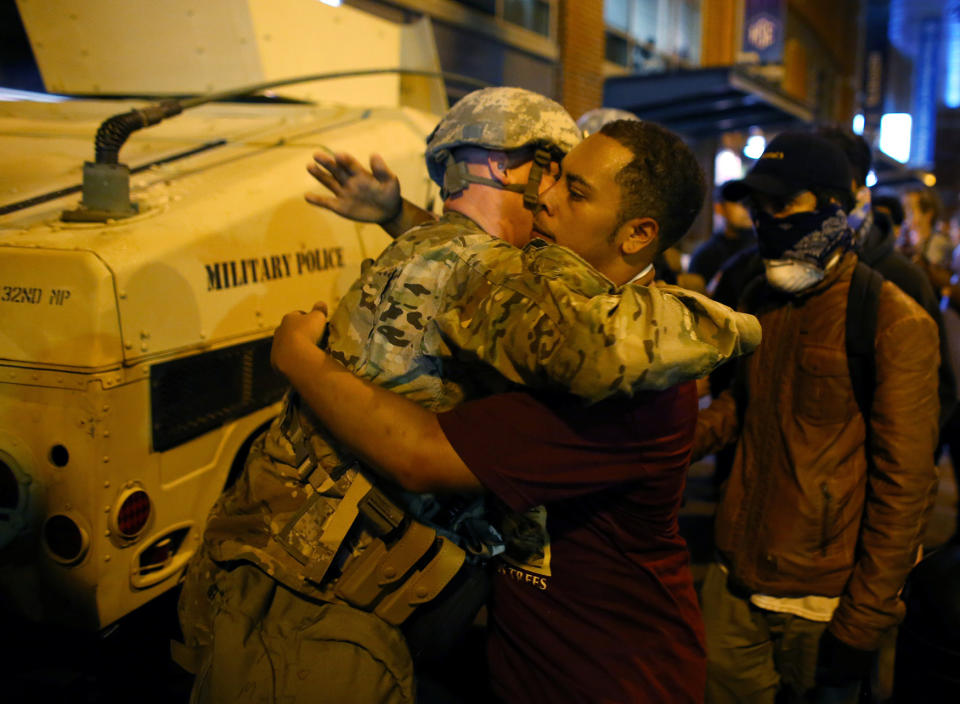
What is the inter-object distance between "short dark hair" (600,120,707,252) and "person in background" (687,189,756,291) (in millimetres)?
4523

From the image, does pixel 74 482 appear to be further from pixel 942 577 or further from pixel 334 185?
pixel 942 577

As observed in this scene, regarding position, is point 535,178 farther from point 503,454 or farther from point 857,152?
point 857,152

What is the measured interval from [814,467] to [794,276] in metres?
0.58

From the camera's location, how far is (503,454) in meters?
1.40

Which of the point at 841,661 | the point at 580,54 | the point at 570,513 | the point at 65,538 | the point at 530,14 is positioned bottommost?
the point at 841,661

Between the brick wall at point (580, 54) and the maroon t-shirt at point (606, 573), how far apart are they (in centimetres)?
970

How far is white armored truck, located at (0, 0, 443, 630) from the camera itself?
2.00 metres

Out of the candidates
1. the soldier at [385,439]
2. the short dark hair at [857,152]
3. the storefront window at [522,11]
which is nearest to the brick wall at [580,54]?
the storefront window at [522,11]

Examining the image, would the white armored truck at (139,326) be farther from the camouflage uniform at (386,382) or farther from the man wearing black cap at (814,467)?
the man wearing black cap at (814,467)

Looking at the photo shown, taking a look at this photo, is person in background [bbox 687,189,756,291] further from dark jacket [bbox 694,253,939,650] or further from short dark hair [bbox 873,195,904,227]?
dark jacket [bbox 694,253,939,650]

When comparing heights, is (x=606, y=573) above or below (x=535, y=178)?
below

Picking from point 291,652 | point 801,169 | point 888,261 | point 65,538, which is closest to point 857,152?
point 888,261

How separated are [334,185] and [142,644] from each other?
160cm

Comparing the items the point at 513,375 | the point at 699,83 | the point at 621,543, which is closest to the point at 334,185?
the point at 513,375
